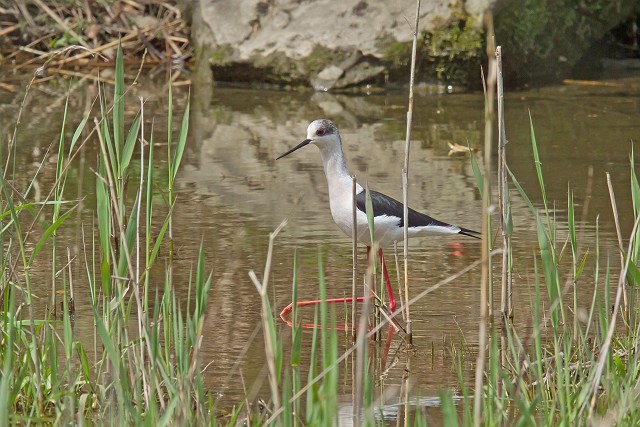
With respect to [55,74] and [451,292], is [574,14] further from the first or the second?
[451,292]

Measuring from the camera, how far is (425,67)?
9234 mm

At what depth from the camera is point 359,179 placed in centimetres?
618

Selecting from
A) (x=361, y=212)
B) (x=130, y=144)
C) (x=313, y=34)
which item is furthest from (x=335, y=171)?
(x=313, y=34)

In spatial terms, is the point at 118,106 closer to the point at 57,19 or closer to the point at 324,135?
the point at 324,135

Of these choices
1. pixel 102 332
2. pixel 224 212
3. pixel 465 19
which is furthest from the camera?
pixel 465 19

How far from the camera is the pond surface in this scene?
3906mm

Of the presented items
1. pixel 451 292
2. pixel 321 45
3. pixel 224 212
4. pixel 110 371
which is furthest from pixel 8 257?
pixel 321 45

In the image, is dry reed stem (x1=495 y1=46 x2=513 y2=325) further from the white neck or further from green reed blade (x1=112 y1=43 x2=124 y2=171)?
the white neck

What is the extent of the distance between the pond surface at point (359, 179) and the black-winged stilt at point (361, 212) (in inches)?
7.7

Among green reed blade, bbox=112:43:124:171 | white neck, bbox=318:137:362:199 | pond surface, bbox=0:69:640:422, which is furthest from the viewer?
white neck, bbox=318:137:362:199

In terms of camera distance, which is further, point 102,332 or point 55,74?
point 55,74

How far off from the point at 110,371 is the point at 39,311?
1381 millimetres

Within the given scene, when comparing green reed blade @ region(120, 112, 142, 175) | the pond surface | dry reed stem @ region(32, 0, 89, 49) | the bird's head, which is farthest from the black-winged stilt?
dry reed stem @ region(32, 0, 89, 49)

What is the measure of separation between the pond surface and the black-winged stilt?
20 cm
